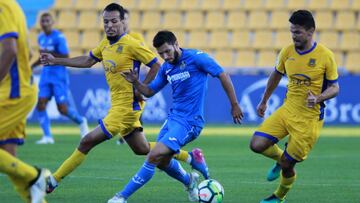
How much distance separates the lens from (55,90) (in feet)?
56.5

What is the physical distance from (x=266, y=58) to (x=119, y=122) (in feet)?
56.3

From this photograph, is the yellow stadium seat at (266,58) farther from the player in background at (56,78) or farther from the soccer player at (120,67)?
the soccer player at (120,67)

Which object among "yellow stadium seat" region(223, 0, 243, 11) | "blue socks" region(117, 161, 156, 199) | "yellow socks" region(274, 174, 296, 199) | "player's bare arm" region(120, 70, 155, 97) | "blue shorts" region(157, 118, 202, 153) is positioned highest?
"player's bare arm" region(120, 70, 155, 97)

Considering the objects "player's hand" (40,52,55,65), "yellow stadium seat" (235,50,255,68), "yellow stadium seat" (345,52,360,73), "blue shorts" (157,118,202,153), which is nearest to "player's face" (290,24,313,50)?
"blue shorts" (157,118,202,153)

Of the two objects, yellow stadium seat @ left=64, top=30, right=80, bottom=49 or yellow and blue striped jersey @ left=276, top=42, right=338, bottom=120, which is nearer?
yellow and blue striped jersey @ left=276, top=42, right=338, bottom=120

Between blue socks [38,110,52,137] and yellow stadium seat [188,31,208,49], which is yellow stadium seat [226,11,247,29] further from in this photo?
blue socks [38,110,52,137]

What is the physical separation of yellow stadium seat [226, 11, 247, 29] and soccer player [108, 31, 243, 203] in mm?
18473

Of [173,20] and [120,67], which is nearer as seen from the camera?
[120,67]

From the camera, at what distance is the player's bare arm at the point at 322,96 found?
910 centimetres

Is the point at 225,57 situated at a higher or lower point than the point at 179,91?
lower

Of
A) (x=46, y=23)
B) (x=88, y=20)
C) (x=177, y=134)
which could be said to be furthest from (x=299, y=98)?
(x=88, y=20)

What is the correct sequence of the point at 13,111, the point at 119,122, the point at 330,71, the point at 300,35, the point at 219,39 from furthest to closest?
the point at 219,39
the point at 119,122
the point at 330,71
the point at 300,35
the point at 13,111

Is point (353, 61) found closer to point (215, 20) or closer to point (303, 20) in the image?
point (215, 20)

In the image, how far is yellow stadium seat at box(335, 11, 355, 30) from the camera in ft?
89.5
